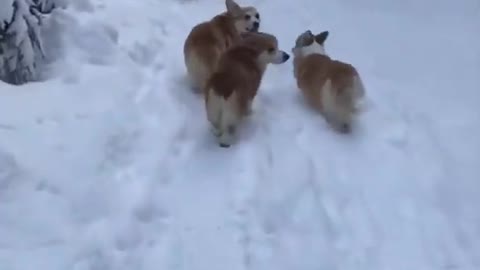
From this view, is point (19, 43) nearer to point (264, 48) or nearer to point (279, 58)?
point (264, 48)

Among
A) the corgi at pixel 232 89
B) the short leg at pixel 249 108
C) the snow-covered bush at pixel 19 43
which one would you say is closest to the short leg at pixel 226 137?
the corgi at pixel 232 89

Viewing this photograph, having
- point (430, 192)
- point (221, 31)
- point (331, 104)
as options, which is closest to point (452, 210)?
point (430, 192)

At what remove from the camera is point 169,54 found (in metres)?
5.59

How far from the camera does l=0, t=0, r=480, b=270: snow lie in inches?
149

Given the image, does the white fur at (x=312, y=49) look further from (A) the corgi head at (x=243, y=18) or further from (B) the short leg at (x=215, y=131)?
(B) the short leg at (x=215, y=131)

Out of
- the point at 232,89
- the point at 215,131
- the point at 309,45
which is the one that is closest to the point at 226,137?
the point at 215,131

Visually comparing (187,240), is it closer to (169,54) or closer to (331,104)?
(331,104)

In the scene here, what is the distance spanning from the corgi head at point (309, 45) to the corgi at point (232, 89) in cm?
70

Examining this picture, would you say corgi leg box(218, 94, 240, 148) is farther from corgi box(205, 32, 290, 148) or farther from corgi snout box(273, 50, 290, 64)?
corgi snout box(273, 50, 290, 64)

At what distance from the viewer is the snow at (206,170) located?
378 cm

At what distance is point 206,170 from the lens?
14.5 ft

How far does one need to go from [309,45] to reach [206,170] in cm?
172

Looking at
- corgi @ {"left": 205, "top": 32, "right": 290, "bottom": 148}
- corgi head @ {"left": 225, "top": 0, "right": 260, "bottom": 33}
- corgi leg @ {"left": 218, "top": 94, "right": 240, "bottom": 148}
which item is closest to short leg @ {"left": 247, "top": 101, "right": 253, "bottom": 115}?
corgi @ {"left": 205, "top": 32, "right": 290, "bottom": 148}

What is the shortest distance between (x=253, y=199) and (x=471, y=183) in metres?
1.36
